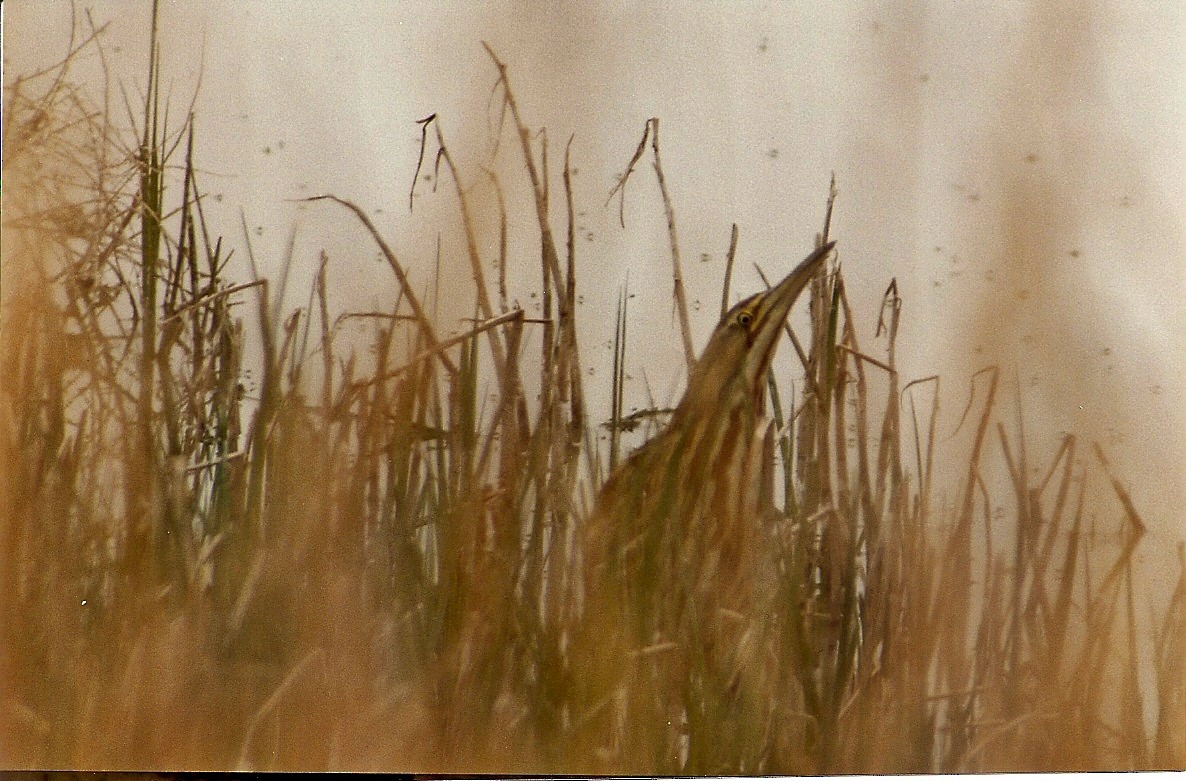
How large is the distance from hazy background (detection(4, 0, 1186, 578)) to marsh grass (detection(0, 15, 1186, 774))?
25 mm

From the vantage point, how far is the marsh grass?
1.05m

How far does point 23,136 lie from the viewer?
1.08 m

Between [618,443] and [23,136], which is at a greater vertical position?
[23,136]

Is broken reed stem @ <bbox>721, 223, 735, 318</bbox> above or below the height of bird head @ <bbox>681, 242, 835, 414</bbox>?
above

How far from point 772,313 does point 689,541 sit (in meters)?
0.25

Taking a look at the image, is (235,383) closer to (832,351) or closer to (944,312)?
(832,351)

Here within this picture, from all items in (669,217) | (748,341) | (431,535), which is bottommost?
(431,535)

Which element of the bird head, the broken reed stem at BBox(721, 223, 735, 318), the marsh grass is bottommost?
the marsh grass

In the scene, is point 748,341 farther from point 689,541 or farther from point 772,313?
point 689,541

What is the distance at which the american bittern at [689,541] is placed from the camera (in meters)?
1.05

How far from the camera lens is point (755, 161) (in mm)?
1070

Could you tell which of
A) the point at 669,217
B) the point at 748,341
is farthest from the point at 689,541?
the point at 669,217

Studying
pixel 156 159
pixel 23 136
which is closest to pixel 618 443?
pixel 156 159

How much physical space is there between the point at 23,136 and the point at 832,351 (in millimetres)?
877
